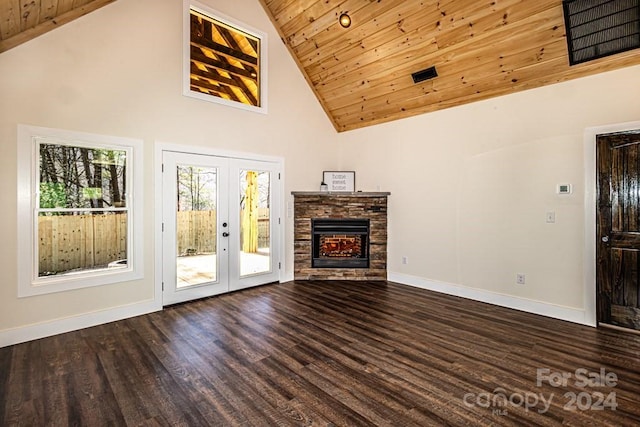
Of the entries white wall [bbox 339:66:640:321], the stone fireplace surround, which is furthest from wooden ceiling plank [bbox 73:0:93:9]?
white wall [bbox 339:66:640:321]

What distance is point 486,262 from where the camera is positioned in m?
4.32

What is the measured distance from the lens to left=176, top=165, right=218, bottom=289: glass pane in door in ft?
13.8

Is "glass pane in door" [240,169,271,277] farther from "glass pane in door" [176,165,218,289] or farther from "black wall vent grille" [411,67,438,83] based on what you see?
"black wall vent grille" [411,67,438,83]

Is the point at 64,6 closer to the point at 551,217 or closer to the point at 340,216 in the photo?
the point at 340,216

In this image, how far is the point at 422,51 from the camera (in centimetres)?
409

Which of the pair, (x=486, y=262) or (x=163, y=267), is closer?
(x=163, y=267)

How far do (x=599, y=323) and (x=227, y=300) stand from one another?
4534 mm

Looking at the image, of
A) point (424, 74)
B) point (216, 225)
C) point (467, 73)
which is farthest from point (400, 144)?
point (216, 225)

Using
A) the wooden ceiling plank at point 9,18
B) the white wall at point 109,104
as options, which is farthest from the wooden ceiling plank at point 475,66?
the wooden ceiling plank at point 9,18

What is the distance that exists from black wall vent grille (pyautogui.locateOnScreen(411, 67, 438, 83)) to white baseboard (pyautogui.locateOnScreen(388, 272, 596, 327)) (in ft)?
10.1

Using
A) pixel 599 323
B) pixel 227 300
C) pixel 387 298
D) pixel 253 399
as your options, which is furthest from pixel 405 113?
pixel 253 399

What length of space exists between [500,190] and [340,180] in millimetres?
2771

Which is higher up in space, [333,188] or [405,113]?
[405,113]

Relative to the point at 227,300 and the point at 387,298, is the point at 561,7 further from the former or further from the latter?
the point at 227,300
